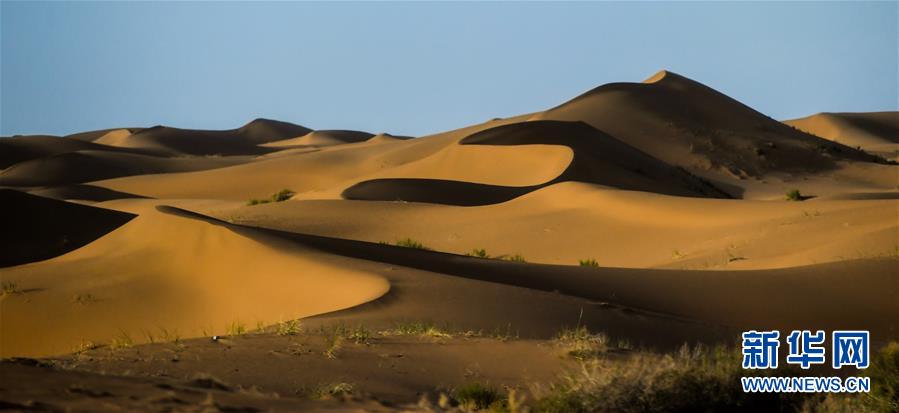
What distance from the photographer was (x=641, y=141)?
53812mm

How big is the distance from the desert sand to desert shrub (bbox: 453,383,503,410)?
1.13ft

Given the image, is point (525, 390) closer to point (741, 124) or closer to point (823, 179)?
point (823, 179)

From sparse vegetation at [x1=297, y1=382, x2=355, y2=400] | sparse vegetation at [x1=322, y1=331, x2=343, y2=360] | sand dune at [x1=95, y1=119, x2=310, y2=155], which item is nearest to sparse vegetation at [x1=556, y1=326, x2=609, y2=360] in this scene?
sparse vegetation at [x1=322, y1=331, x2=343, y2=360]

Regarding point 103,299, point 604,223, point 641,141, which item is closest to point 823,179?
point 641,141

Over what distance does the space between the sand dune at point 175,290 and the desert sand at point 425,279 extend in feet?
0.16

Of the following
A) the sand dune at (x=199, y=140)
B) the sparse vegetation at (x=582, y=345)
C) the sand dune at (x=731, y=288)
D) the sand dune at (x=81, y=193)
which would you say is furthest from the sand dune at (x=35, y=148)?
the sparse vegetation at (x=582, y=345)

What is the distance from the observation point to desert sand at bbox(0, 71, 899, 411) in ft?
27.2

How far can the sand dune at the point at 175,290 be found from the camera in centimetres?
1456

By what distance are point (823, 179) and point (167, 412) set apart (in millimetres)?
48081

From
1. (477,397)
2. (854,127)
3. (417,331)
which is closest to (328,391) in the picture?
(477,397)

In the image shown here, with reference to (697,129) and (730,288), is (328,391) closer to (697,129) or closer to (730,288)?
(730,288)

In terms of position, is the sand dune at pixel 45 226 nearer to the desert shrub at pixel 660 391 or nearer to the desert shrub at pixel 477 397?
the desert shrub at pixel 477 397

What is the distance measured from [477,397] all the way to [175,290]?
10.5 meters

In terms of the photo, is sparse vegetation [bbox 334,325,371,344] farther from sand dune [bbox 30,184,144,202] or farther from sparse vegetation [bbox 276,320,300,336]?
sand dune [bbox 30,184,144,202]
